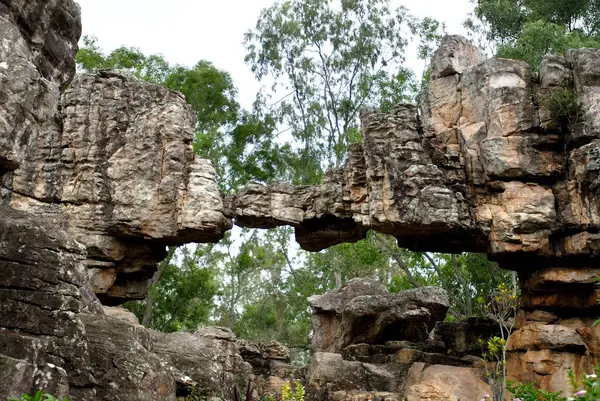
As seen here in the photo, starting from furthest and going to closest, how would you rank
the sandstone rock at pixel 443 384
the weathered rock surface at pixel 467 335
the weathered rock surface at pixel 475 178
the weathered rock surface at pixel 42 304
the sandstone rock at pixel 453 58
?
1. the weathered rock surface at pixel 467 335
2. the sandstone rock at pixel 453 58
3. the weathered rock surface at pixel 475 178
4. the sandstone rock at pixel 443 384
5. the weathered rock surface at pixel 42 304

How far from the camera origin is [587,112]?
12211 millimetres

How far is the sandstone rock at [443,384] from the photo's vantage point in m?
11.9

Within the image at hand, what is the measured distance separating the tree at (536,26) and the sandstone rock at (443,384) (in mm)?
8457

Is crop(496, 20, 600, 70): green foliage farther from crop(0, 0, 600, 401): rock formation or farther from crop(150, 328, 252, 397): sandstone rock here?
crop(150, 328, 252, 397): sandstone rock

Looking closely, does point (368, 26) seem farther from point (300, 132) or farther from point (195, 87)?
point (195, 87)

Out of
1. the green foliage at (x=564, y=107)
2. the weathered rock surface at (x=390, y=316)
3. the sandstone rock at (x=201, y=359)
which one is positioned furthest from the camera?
the weathered rock surface at (x=390, y=316)

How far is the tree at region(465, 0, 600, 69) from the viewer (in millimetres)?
17562

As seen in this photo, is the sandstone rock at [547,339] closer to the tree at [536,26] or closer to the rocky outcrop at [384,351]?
the rocky outcrop at [384,351]

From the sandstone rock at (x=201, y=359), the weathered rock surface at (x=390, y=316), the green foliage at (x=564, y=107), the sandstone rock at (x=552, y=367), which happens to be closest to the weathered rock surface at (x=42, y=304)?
the sandstone rock at (x=201, y=359)

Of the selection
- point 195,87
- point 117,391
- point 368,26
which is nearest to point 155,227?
point 117,391

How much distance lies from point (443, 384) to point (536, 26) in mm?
10113

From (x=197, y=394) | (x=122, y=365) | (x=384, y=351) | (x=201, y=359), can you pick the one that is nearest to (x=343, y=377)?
(x=384, y=351)

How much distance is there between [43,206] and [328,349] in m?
7.39

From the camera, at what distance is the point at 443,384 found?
12.1 m
